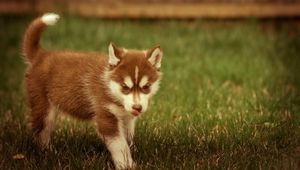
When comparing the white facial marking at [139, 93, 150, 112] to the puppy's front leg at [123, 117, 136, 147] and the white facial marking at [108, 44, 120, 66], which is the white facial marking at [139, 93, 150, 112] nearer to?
the white facial marking at [108, 44, 120, 66]

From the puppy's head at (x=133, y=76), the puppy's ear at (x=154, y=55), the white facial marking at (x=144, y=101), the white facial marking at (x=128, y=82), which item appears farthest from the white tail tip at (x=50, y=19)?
the white facial marking at (x=144, y=101)

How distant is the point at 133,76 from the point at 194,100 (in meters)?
2.16

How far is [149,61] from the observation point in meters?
4.85

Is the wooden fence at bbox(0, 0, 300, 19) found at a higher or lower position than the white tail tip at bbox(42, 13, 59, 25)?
higher

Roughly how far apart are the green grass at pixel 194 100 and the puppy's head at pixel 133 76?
0.44 meters

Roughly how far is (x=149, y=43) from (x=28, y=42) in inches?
160

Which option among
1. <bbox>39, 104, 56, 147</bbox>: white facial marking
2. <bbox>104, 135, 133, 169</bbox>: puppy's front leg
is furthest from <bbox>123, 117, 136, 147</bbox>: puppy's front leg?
<bbox>39, 104, 56, 147</bbox>: white facial marking

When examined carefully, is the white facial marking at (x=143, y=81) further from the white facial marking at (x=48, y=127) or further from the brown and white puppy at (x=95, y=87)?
the white facial marking at (x=48, y=127)

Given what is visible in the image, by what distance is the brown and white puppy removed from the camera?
15.4 ft

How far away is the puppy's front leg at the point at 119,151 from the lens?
4676 mm

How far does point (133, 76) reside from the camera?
4.64 meters

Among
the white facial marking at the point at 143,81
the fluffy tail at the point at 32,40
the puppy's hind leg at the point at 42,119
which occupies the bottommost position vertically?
the puppy's hind leg at the point at 42,119

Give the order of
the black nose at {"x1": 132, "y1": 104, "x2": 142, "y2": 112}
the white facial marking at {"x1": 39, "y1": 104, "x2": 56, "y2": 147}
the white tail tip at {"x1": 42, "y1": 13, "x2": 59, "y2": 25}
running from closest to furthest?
the black nose at {"x1": 132, "y1": 104, "x2": 142, "y2": 112} → the white facial marking at {"x1": 39, "y1": 104, "x2": 56, "y2": 147} → the white tail tip at {"x1": 42, "y1": 13, "x2": 59, "y2": 25}

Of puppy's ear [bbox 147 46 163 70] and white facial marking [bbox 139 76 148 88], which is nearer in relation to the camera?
white facial marking [bbox 139 76 148 88]
